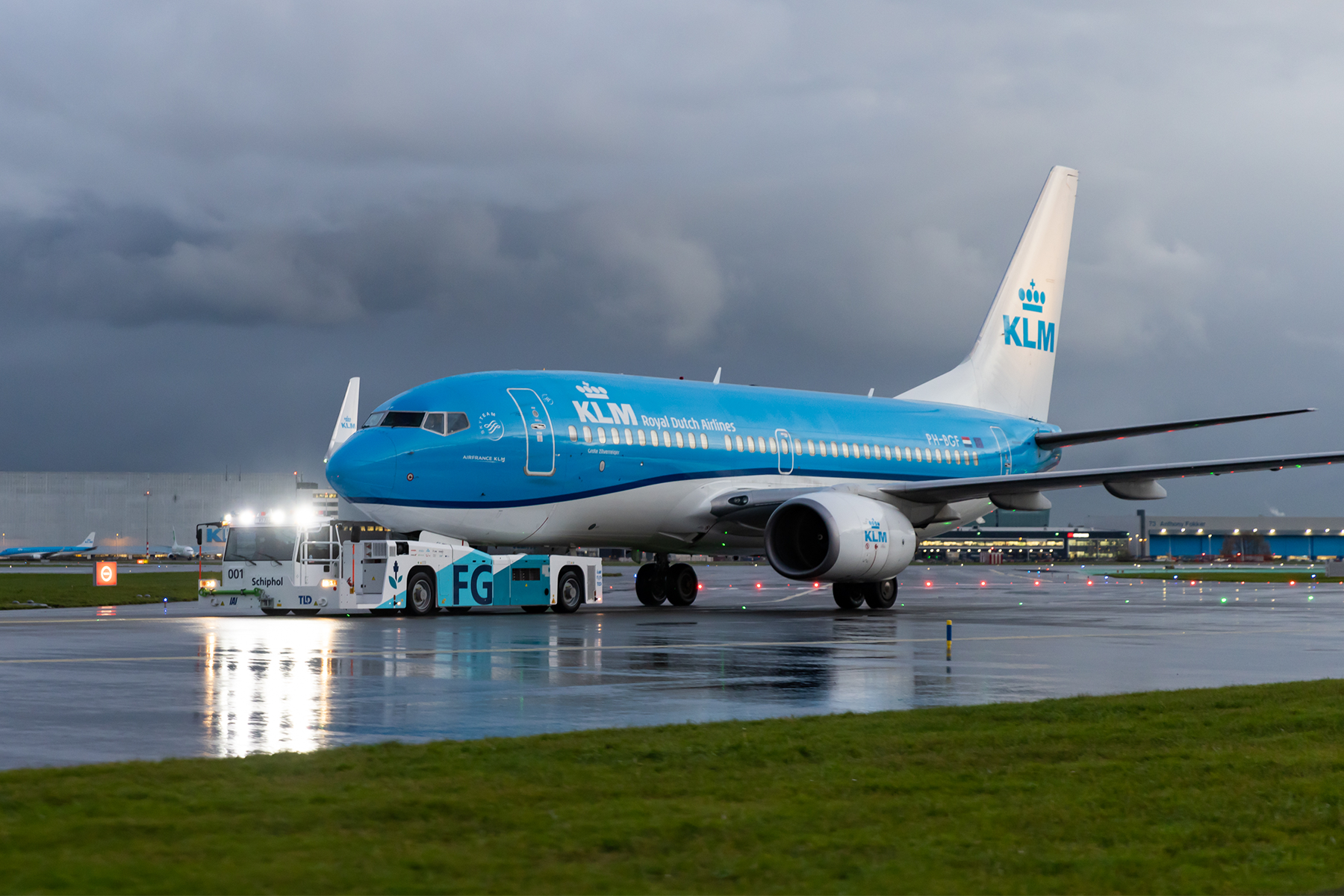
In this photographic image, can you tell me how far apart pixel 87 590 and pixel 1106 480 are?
28903mm

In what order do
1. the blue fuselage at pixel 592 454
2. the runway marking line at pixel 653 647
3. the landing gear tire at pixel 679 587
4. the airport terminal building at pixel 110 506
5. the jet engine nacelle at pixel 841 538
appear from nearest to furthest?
the runway marking line at pixel 653 647, the blue fuselage at pixel 592 454, the jet engine nacelle at pixel 841 538, the landing gear tire at pixel 679 587, the airport terminal building at pixel 110 506

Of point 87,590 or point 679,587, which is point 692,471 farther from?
point 87,590

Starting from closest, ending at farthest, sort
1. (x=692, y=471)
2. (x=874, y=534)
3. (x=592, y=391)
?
(x=874, y=534) < (x=592, y=391) < (x=692, y=471)

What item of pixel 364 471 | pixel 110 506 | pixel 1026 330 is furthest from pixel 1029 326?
pixel 110 506

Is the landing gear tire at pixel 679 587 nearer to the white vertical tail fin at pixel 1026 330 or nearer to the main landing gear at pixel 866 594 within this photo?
the main landing gear at pixel 866 594

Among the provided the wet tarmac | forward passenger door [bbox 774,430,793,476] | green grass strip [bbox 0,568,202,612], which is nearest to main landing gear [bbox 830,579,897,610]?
the wet tarmac

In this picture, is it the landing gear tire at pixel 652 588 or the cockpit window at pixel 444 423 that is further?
the landing gear tire at pixel 652 588

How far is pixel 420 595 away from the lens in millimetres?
25797

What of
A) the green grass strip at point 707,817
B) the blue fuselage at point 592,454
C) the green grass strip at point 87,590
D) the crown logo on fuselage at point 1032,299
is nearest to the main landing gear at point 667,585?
the blue fuselage at point 592,454

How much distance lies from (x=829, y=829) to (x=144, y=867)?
2991 millimetres

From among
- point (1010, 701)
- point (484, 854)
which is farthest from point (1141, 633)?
point (484, 854)

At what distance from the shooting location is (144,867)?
5523mm

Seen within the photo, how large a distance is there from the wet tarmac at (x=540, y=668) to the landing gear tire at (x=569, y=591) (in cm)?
63

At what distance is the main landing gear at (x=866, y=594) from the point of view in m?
30.4
